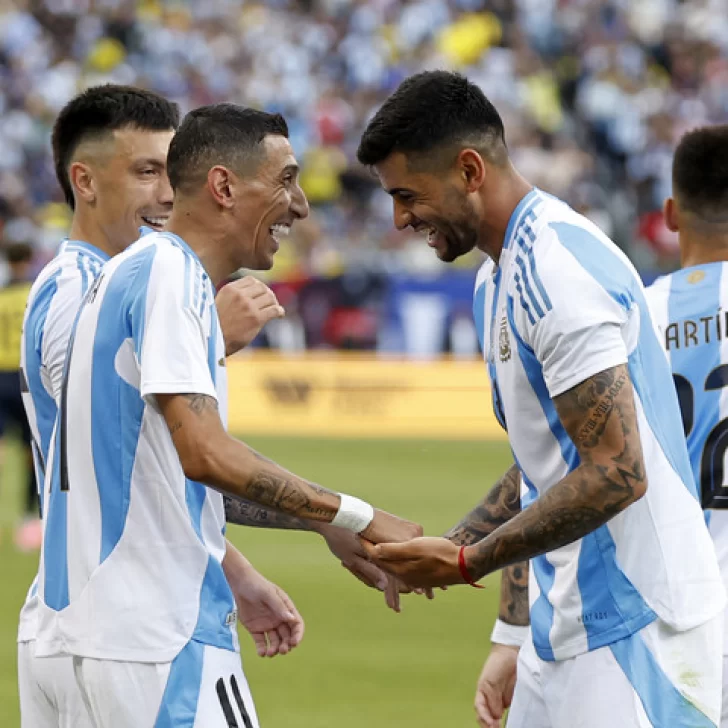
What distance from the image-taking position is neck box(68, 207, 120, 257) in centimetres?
517

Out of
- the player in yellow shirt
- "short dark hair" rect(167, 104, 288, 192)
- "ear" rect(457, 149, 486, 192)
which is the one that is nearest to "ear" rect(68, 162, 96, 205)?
"short dark hair" rect(167, 104, 288, 192)

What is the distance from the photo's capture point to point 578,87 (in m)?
27.1

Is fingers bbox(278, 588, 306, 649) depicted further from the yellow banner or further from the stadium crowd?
the stadium crowd

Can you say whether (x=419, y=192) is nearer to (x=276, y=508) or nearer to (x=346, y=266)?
(x=276, y=508)

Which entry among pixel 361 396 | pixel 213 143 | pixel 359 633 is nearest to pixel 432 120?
pixel 213 143

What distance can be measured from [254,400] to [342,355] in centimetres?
132

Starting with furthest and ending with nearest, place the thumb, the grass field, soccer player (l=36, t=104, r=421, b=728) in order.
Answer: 1. the grass field
2. the thumb
3. soccer player (l=36, t=104, r=421, b=728)

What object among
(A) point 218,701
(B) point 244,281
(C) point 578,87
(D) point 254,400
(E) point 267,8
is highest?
(E) point 267,8

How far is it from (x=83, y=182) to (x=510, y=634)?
6.85 ft

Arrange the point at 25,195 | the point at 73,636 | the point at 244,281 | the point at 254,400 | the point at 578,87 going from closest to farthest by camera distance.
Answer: the point at 73,636 < the point at 244,281 < the point at 254,400 < the point at 25,195 < the point at 578,87

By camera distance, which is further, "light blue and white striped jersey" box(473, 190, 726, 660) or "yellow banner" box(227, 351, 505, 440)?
"yellow banner" box(227, 351, 505, 440)

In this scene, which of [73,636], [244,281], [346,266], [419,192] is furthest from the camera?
[346,266]

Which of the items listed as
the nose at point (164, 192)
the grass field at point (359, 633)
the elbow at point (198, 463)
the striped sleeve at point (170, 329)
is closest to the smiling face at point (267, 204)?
the striped sleeve at point (170, 329)

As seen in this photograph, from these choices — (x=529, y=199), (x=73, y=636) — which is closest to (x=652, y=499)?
(x=529, y=199)
